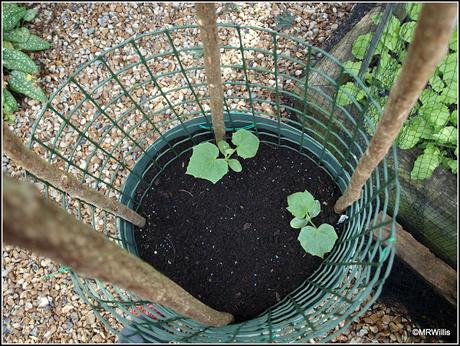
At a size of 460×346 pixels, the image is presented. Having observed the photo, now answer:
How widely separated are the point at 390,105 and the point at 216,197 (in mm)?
747

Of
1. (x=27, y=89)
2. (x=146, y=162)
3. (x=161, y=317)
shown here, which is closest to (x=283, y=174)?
(x=146, y=162)

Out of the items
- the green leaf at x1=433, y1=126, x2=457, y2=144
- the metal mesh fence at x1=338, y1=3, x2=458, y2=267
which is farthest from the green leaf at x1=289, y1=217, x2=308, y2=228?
the green leaf at x1=433, y1=126, x2=457, y2=144

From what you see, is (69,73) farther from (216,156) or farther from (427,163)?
(427,163)

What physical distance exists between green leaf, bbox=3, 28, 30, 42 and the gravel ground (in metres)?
0.07

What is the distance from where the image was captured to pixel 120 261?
2.22 ft

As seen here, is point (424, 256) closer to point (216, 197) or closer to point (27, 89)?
point (216, 197)

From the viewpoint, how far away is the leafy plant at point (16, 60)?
5.80ft

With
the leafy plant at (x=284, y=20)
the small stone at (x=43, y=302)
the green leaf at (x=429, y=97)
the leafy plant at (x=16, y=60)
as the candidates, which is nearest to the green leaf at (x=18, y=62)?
the leafy plant at (x=16, y=60)

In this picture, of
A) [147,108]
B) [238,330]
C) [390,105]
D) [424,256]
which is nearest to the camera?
[390,105]

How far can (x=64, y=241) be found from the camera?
1.76 feet

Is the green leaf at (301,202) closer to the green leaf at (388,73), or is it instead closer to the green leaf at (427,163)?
the green leaf at (427,163)

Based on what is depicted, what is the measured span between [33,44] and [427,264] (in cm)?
165

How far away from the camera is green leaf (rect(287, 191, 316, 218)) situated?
134 centimetres

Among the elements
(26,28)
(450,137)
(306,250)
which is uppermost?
(26,28)
